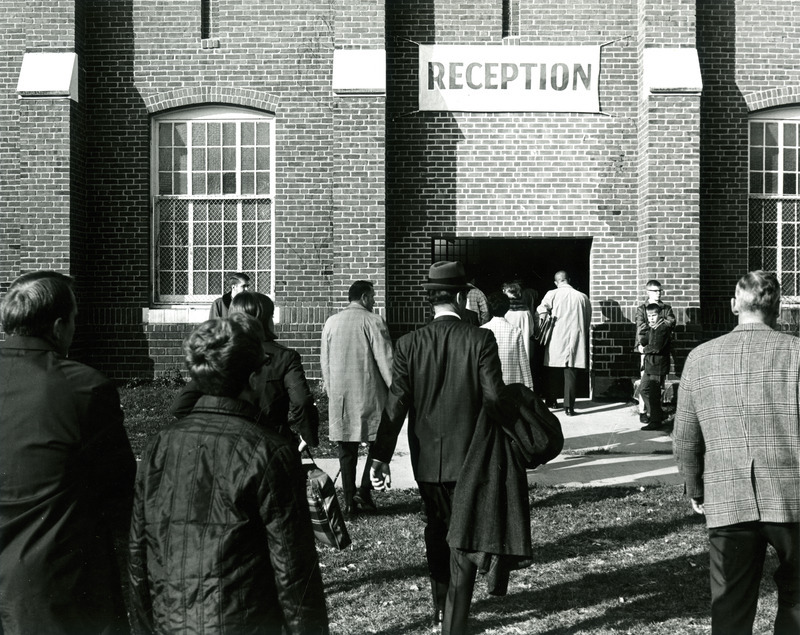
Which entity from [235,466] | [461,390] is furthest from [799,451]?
[235,466]

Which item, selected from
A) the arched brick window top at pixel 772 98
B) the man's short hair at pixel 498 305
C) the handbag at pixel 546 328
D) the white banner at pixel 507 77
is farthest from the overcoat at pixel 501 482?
the arched brick window top at pixel 772 98

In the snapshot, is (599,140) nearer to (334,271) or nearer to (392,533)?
(334,271)

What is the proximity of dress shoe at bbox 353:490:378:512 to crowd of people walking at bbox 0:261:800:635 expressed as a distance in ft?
4.95

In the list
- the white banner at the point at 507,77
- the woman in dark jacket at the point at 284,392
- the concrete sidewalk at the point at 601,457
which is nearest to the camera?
the woman in dark jacket at the point at 284,392

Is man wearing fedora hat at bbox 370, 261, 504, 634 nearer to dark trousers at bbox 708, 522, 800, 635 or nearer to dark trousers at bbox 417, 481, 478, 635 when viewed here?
dark trousers at bbox 417, 481, 478, 635

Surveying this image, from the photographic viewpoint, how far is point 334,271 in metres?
12.0

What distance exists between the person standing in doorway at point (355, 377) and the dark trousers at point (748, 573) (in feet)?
11.8

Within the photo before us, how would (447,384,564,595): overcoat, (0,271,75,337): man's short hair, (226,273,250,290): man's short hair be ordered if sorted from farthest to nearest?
1. (226,273,250,290): man's short hair
2. (447,384,564,595): overcoat
3. (0,271,75,337): man's short hair

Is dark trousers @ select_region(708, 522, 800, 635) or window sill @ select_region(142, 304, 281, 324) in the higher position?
window sill @ select_region(142, 304, 281, 324)

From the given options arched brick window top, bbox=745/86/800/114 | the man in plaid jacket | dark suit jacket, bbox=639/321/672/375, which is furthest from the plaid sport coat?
arched brick window top, bbox=745/86/800/114

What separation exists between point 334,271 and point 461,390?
7.70m

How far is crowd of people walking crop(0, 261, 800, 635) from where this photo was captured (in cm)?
254

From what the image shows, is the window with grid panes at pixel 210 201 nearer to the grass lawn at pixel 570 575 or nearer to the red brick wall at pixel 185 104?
the red brick wall at pixel 185 104

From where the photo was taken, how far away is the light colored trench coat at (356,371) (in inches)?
269
